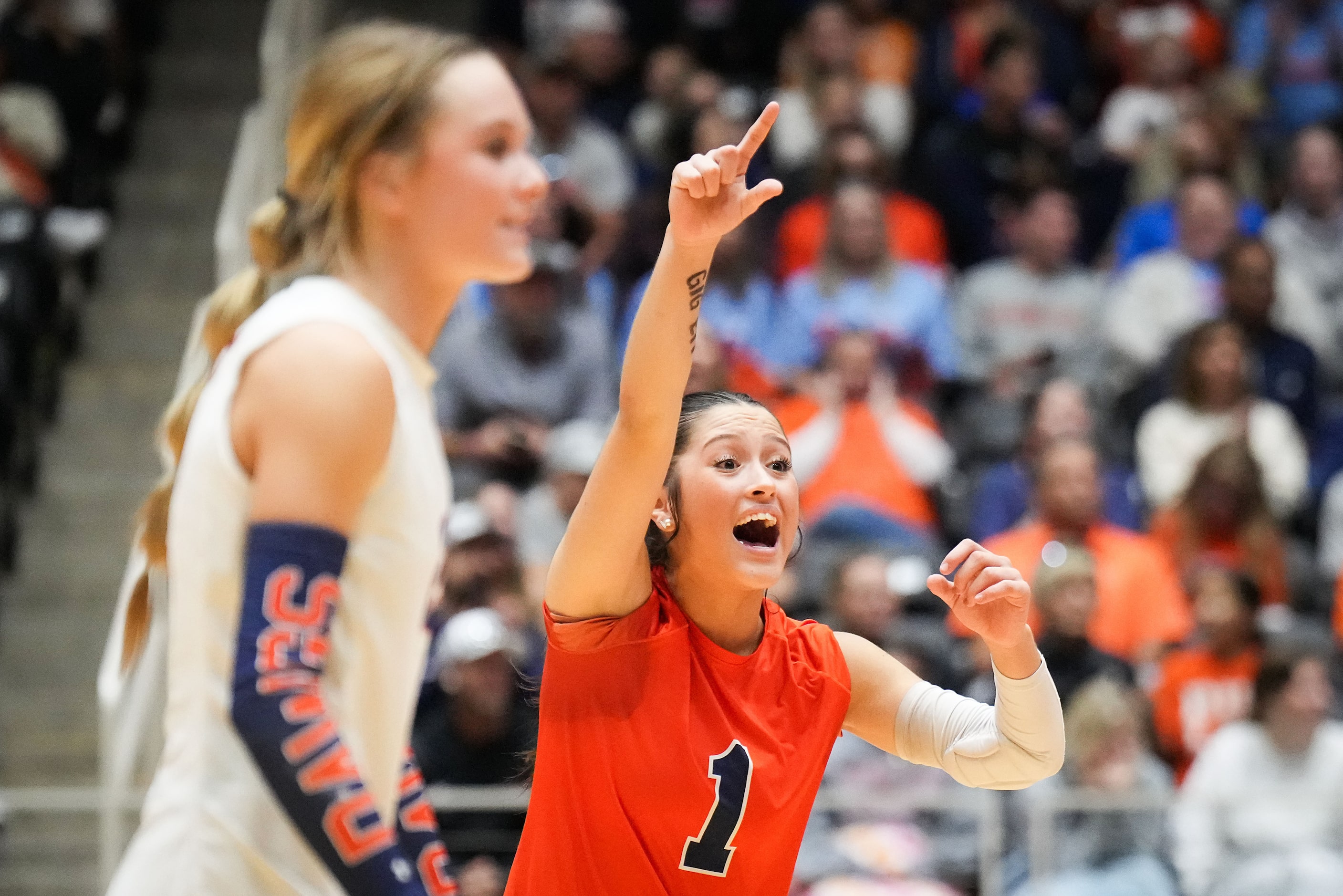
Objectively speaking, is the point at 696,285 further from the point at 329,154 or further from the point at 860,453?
the point at 860,453

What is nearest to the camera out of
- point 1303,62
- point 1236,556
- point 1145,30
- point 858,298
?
point 1236,556

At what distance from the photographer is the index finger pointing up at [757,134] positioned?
2.00 m

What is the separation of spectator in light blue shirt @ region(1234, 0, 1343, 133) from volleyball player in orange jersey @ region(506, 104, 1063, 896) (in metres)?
7.25

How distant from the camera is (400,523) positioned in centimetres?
183

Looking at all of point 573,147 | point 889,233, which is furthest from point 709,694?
point 573,147

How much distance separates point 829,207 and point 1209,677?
112 inches

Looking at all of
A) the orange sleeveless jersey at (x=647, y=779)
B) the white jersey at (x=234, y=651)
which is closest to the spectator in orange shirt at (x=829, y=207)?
the orange sleeveless jersey at (x=647, y=779)

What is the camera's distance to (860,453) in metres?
6.74

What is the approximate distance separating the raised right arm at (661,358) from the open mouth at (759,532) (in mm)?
312

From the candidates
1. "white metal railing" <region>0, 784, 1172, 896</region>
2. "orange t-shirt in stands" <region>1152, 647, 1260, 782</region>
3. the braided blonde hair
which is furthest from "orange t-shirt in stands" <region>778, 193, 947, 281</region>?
the braided blonde hair

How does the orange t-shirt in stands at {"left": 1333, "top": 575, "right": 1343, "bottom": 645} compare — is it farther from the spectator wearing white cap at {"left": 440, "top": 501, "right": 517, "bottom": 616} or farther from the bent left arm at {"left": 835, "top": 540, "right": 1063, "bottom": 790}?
the bent left arm at {"left": 835, "top": 540, "right": 1063, "bottom": 790}

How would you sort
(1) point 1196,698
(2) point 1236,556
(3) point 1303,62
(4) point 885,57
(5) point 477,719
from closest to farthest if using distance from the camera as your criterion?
(5) point 477,719
(1) point 1196,698
(2) point 1236,556
(4) point 885,57
(3) point 1303,62

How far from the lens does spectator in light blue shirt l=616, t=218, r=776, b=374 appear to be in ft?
24.1

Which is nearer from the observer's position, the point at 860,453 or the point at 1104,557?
the point at 1104,557
